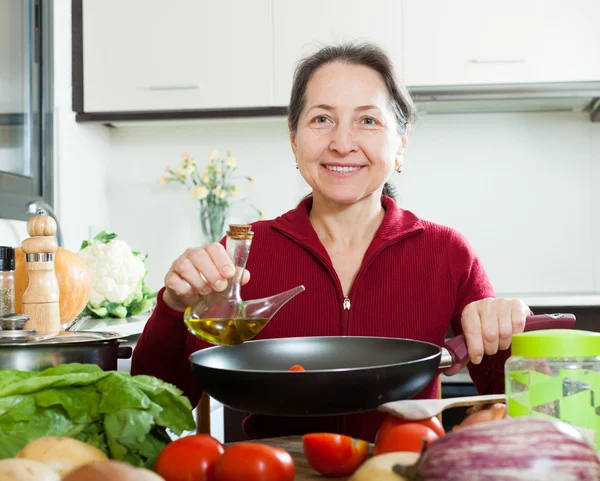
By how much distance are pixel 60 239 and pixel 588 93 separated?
1752mm

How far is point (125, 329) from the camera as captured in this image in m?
1.90

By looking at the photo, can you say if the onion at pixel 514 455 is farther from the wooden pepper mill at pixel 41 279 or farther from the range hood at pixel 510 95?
the range hood at pixel 510 95

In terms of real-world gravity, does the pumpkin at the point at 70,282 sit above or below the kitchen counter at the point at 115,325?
above

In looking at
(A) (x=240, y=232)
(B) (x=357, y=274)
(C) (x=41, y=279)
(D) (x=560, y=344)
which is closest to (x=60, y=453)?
(A) (x=240, y=232)

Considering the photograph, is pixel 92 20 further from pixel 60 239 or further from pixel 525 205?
pixel 525 205

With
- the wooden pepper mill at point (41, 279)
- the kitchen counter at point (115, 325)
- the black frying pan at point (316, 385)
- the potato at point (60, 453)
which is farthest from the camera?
the kitchen counter at point (115, 325)

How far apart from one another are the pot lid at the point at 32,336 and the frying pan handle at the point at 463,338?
16.2 inches

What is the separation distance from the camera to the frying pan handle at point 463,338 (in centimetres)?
90

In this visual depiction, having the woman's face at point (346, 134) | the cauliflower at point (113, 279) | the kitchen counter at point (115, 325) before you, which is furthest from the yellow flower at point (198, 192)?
the woman's face at point (346, 134)

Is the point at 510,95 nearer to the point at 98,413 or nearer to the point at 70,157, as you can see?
the point at 70,157

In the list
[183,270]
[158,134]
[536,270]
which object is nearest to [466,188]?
[536,270]

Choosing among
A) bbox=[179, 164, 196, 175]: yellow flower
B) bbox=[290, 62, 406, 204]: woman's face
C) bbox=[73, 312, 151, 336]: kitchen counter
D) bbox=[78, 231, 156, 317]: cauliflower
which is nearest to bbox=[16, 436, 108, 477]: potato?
bbox=[290, 62, 406, 204]: woman's face

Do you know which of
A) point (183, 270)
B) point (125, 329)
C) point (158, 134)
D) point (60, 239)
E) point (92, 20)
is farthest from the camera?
point (158, 134)

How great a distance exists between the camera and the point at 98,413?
2.40 ft
